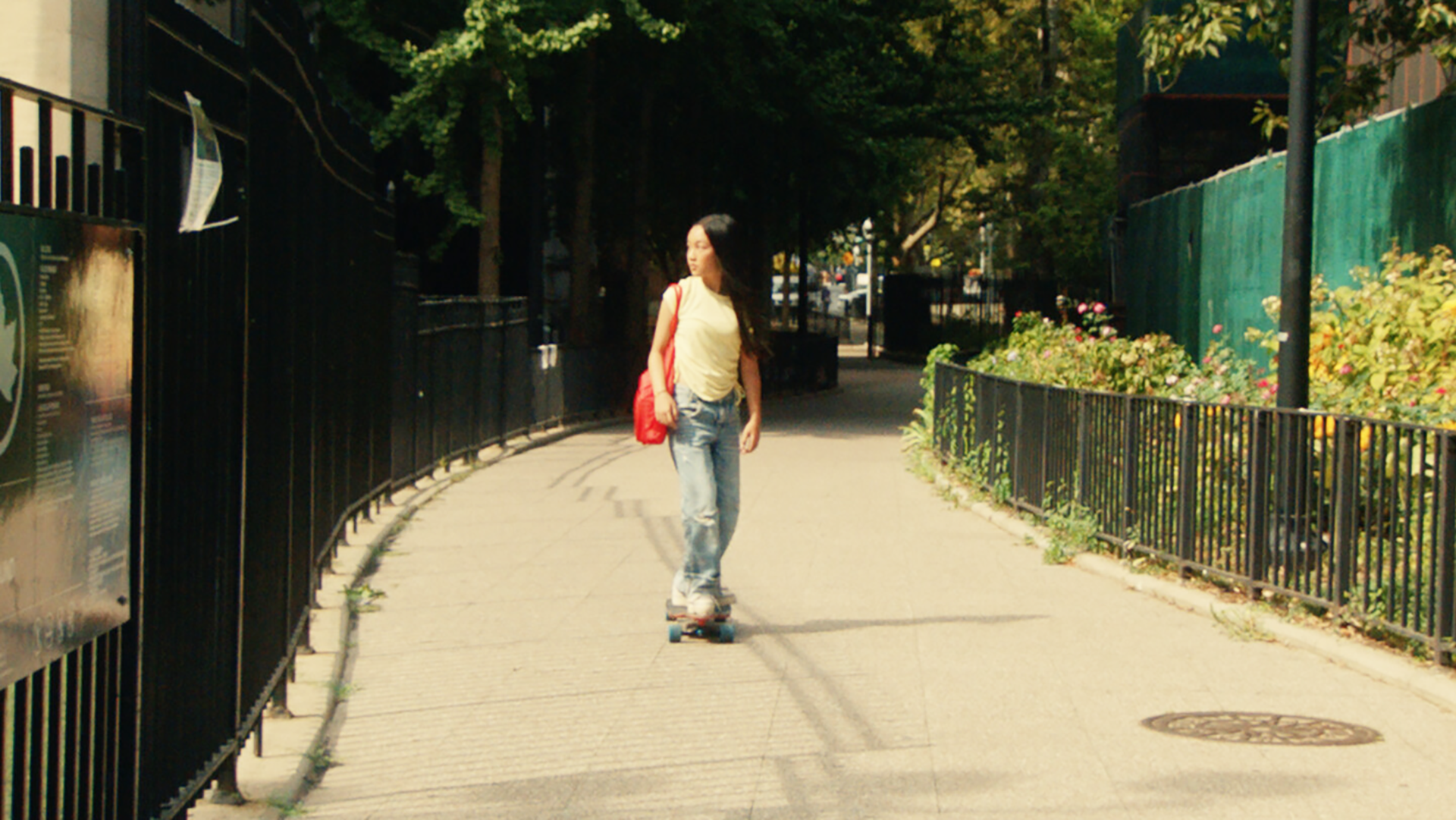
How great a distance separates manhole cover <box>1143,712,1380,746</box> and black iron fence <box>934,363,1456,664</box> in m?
1.00

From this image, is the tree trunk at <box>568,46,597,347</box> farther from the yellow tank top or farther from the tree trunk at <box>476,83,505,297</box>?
the yellow tank top

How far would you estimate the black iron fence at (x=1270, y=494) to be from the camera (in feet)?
24.1

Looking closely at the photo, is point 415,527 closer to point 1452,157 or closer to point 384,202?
point 384,202

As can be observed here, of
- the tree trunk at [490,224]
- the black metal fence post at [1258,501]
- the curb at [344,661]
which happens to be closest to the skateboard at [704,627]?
the curb at [344,661]

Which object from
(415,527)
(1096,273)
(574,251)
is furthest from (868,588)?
(1096,273)

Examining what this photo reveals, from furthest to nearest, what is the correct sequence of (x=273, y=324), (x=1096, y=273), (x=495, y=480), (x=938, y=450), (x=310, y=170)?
1. (x=1096, y=273)
2. (x=938, y=450)
3. (x=495, y=480)
4. (x=310, y=170)
5. (x=273, y=324)

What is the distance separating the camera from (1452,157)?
11094mm

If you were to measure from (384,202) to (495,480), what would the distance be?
3773 mm

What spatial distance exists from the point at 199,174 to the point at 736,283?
13.3 feet

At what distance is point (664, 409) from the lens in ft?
25.6

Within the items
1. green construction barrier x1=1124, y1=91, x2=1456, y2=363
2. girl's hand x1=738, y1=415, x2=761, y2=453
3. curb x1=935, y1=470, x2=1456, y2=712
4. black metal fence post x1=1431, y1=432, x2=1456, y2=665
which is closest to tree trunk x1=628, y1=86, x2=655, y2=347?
green construction barrier x1=1124, y1=91, x2=1456, y2=363

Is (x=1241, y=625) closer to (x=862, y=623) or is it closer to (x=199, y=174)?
(x=862, y=623)

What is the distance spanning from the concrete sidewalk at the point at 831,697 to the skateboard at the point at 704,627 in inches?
2.1

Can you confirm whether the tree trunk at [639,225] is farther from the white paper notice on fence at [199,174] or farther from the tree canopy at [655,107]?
the white paper notice on fence at [199,174]
